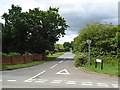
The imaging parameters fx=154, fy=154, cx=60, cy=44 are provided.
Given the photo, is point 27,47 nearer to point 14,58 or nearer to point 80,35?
point 14,58

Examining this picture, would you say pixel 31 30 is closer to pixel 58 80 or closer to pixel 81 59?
pixel 81 59

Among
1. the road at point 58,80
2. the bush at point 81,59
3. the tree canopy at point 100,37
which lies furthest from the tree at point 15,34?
the road at point 58,80

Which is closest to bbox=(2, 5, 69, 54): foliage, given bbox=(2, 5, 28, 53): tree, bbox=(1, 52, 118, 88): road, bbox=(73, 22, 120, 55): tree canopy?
bbox=(2, 5, 28, 53): tree

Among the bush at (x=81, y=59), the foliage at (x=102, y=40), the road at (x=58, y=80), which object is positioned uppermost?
the foliage at (x=102, y=40)

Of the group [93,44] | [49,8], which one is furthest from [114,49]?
[49,8]

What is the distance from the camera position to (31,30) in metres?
32.1

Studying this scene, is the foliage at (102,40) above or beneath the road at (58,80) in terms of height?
above

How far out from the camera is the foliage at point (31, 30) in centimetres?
2842

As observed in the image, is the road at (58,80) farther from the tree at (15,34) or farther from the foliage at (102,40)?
the tree at (15,34)

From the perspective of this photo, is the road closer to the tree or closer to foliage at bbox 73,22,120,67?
foliage at bbox 73,22,120,67

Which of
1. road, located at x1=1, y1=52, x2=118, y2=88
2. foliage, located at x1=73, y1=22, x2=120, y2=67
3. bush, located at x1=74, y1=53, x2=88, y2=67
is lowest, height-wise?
road, located at x1=1, y1=52, x2=118, y2=88

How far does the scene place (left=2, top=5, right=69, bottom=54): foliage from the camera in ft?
93.2

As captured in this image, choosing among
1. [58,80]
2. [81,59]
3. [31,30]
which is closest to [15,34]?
[31,30]

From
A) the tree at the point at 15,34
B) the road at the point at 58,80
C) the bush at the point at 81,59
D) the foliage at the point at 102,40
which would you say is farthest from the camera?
the tree at the point at 15,34
